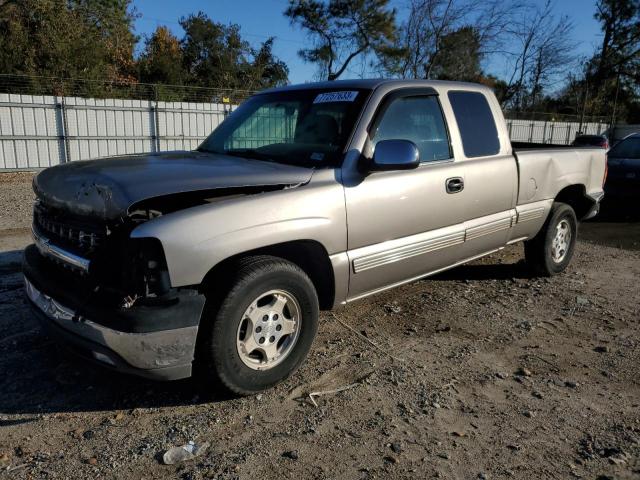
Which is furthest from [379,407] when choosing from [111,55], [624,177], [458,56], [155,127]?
[111,55]

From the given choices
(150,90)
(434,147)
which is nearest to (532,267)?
(434,147)

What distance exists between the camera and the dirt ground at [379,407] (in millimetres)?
2555

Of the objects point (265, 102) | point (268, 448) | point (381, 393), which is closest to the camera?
point (268, 448)

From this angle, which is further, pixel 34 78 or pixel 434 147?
pixel 34 78

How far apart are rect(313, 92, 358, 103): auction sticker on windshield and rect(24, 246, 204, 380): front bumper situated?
1864 mm

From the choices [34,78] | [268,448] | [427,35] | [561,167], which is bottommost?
[268,448]

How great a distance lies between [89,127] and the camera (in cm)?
1506

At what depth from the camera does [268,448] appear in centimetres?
268

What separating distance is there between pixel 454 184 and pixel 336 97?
1.14m

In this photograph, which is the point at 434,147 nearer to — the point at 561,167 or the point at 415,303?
the point at 415,303

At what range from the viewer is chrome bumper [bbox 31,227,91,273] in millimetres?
2809

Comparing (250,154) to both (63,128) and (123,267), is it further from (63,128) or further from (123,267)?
(63,128)

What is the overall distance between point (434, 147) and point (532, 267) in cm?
232

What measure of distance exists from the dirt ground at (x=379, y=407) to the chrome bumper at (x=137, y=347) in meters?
0.37
